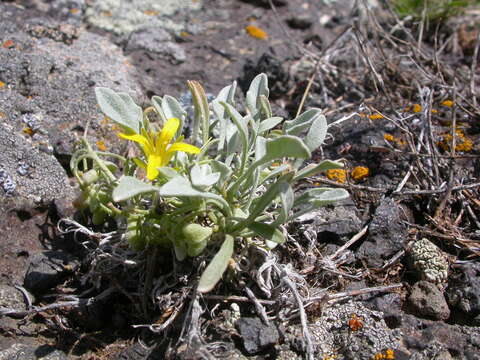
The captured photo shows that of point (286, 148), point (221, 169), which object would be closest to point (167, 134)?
point (221, 169)

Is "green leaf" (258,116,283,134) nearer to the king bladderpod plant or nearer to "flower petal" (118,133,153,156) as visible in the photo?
the king bladderpod plant

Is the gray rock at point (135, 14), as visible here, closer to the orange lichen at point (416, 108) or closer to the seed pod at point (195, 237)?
the orange lichen at point (416, 108)

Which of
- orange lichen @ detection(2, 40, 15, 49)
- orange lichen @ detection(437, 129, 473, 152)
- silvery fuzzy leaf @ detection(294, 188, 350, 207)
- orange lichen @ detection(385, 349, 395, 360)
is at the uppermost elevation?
orange lichen @ detection(2, 40, 15, 49)

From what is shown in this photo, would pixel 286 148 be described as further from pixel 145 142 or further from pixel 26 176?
pixel 26 176

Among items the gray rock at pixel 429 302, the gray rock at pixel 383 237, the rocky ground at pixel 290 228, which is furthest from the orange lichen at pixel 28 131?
the gray rock at pixel 429 302

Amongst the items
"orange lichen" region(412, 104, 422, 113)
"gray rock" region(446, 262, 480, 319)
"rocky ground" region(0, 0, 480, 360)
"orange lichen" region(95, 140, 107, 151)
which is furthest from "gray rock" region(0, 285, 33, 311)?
"orange lichen" region(412, 104, 422, 113)

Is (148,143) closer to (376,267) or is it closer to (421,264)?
(376,267)

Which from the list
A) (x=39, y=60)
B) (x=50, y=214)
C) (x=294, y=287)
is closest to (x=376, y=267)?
(x=294, y=287)
